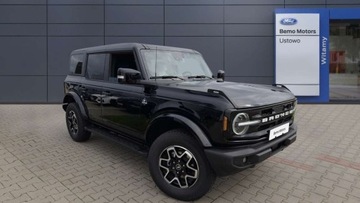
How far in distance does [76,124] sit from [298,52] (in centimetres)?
837

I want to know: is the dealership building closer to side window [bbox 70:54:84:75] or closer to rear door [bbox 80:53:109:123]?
side window [bbox 70:54:84:75]

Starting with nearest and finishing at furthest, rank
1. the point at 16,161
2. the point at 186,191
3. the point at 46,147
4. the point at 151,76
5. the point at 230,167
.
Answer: the point at 230,167 → the point at 186,191 → the point at 151,76 → the point at 16,161 → the point at 46,147

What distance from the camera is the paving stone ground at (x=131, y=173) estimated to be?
11.2ft

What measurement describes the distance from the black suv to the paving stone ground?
464mm

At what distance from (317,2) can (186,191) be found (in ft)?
32.9

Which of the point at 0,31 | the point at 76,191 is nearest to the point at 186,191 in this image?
the point at 76,191

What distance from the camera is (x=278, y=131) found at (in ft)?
11.3

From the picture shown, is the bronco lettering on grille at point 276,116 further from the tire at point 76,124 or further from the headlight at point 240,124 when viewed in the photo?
the tire at point 76,124

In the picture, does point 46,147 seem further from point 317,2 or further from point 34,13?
point 317,2

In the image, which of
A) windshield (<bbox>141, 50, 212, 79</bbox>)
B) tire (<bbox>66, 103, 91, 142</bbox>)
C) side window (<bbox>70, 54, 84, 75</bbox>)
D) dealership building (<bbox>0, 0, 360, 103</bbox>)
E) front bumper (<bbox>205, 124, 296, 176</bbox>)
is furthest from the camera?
dealership building (<bbox>0, 0, 360, 103</bbox>)

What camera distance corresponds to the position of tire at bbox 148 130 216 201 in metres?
3.07

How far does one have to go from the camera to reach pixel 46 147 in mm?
5348

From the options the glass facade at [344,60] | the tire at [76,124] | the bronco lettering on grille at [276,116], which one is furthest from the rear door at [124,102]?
the glass facade at [344,60]

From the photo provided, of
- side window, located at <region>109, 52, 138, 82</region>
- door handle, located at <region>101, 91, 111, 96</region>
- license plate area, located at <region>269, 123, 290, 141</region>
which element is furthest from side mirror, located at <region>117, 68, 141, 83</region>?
license plate area, located at <region>269, 123, 290, 141</region>
